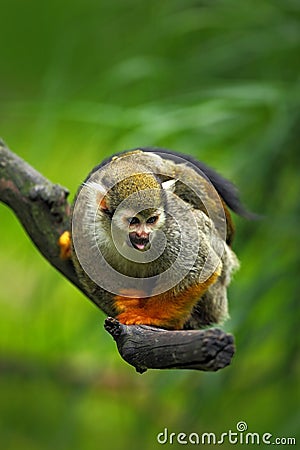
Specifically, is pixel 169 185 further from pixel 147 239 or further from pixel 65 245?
pixel 65 245

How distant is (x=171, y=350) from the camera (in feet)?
2.90

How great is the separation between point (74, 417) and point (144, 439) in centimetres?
25

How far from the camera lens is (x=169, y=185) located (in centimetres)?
117

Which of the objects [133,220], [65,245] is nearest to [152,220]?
[133,220]

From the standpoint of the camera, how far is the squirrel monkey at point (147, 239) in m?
1.12

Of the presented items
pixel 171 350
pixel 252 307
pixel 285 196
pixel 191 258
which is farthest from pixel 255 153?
pixel 171 350

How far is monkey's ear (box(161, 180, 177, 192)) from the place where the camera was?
1.16 meters

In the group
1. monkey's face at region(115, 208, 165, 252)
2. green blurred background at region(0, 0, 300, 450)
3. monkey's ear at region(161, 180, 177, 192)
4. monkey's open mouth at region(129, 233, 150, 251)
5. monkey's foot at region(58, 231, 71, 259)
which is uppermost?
green blurred background at region(0, 0, 300, 450)

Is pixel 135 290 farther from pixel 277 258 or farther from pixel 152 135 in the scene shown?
pixel 277 258

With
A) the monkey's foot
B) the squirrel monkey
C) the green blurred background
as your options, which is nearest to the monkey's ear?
the squirrel monkey

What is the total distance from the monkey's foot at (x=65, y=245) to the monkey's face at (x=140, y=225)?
239 mm

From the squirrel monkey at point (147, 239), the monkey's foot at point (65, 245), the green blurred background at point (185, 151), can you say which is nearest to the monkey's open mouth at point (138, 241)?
the squirrel monkey at point (147, 239)

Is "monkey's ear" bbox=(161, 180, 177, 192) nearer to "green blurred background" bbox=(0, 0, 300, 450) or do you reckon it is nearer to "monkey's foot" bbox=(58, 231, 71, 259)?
"monkey's foot" bbox=(58, 231, 71, 259)

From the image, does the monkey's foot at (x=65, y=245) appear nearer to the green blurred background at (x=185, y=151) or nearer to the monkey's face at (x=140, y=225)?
the monkey's face at (x=140, y=225)
